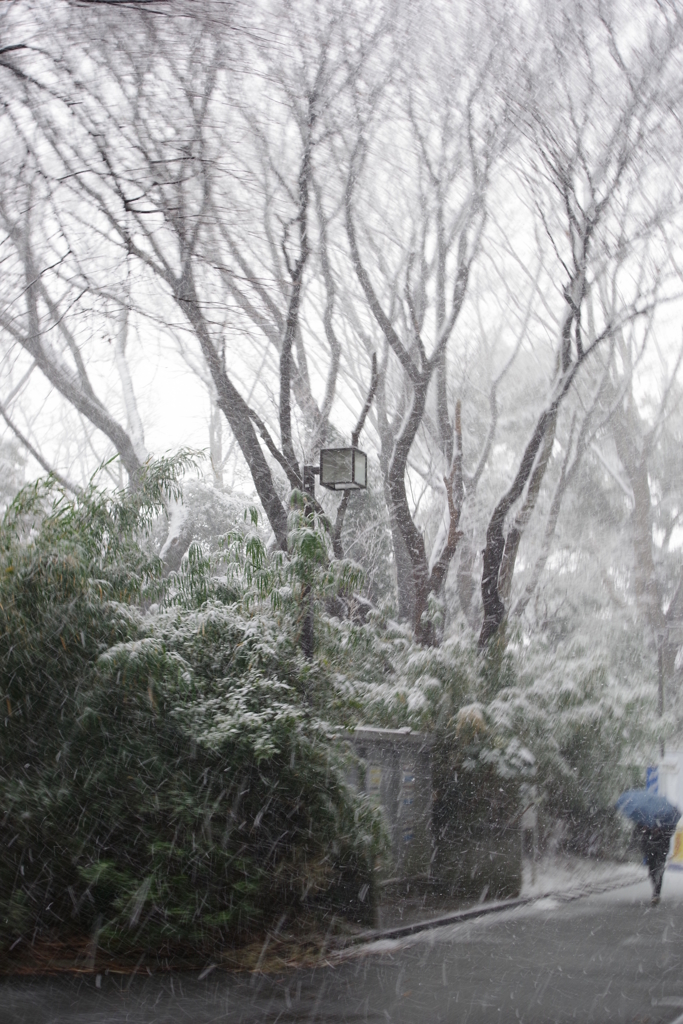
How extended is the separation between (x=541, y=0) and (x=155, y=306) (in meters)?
2.74

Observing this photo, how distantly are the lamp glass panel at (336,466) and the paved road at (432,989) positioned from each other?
6.70ft

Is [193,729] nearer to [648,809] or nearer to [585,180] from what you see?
[648,809]

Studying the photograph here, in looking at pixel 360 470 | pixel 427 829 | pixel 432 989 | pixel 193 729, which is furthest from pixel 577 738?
pixel 193 729

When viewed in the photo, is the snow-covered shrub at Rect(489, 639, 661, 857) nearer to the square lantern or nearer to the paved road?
the paved road

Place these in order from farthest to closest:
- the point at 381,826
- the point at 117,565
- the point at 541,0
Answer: the point at 541,0, the point at 381,826, the point at 117,565

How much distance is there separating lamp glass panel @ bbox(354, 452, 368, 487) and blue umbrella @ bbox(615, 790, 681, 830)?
91.9 inches

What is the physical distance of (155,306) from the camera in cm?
356

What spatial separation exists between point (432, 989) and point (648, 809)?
2386mm

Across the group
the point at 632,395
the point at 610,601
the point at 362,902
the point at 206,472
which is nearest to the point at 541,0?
the point at 632,395

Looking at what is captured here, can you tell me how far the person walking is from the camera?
13.3 ft

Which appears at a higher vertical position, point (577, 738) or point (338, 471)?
point (338, 471)

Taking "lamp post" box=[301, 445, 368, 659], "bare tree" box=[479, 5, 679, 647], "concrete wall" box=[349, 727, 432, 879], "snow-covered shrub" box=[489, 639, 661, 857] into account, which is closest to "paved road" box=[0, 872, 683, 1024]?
"concrete wall" box=[349, 727, 432, 879]

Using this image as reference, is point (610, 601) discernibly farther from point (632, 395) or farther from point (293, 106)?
point (293, 106)

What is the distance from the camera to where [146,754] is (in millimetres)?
2697
